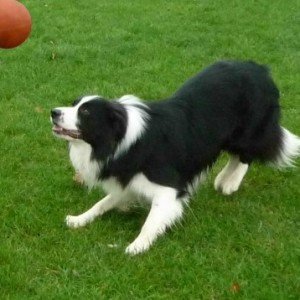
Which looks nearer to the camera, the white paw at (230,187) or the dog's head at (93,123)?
the dog's head at (93,123)

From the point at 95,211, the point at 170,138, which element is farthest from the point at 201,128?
the point at 95,211

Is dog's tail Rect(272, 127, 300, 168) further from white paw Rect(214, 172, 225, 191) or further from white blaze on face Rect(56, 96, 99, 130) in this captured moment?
white blaze on face Rect(56, 96, 99, 130)

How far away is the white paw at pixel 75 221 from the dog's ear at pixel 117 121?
72 centimetres

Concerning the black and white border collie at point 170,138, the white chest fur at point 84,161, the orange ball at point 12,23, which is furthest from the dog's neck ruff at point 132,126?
the orange ball at point 12,23

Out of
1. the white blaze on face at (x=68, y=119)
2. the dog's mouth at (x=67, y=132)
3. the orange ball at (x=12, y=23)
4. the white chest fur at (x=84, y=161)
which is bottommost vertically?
the white chest fur at (x=84, y=161)

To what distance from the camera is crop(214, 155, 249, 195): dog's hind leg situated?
5.27 m

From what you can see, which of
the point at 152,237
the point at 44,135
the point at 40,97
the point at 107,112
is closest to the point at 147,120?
the point at 107,112

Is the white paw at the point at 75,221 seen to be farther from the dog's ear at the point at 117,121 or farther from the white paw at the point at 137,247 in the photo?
the dog's ear at the point at 117,121

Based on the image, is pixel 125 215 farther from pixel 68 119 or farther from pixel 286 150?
pixel 286 150

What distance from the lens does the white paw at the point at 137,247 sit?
439 centimetres

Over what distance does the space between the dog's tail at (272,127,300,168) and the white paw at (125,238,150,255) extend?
1.55 m

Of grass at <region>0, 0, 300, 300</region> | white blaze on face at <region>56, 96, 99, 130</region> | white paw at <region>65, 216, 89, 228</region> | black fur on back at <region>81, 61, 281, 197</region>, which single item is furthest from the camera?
white paw at <region>65, 216, 89, 228</region>

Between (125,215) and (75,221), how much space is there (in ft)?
1.31

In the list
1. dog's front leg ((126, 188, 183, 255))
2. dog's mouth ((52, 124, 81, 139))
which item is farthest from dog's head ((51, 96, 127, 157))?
dog's front leg ((126, 188, 183, 255))
